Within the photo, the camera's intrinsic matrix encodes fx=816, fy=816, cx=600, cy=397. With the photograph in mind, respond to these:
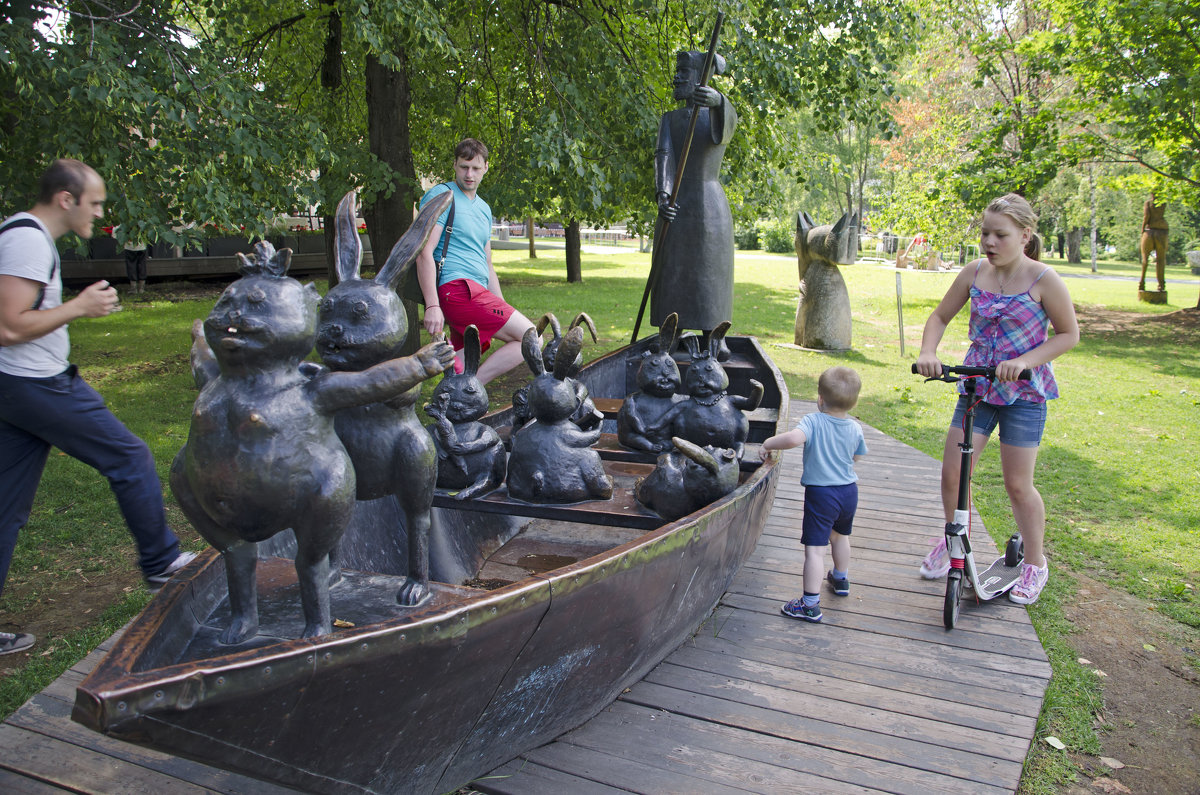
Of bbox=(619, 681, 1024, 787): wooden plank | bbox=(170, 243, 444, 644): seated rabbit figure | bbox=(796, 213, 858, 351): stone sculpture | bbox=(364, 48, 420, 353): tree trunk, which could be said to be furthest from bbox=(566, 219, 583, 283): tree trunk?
bbox=(170, 243, 444, 644): seated rabbit figure

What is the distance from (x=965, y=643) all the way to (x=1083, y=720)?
55cm

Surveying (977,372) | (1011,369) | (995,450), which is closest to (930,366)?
(977,372)

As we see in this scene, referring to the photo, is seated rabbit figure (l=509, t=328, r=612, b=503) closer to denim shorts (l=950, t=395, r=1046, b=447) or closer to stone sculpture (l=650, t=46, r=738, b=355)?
denim shorts (l=950, t=395, r=1046, b=447)

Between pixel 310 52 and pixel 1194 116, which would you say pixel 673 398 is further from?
pixel 1194 116

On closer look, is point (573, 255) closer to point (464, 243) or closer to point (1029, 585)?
point (464, 243)

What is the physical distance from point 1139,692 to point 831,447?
4.95ft

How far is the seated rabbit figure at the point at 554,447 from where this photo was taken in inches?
129

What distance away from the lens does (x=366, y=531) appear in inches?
125

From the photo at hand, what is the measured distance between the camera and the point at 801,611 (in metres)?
3.68

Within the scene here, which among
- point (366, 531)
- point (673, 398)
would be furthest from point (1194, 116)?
point (366, 531)

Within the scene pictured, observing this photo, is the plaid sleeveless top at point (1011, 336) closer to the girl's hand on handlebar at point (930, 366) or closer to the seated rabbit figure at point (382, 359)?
the girl's hand on handlebar at point (930, 366)

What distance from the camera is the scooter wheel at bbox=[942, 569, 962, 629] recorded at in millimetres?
3523

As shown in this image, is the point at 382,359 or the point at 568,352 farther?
the point at 568,352

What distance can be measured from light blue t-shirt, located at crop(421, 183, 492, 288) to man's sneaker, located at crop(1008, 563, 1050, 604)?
3.38m
